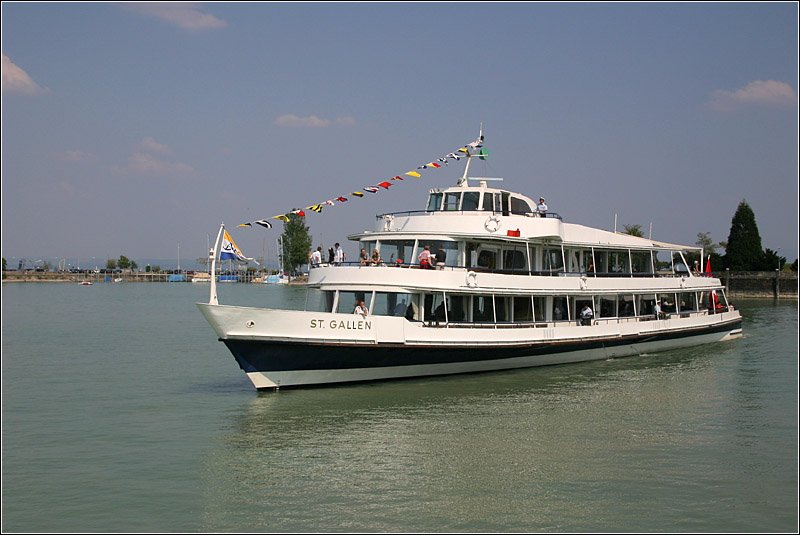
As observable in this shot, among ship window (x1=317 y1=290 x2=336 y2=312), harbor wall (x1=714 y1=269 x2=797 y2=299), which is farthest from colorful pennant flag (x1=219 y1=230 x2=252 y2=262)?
harbor wall (x1=714 y1=269 x2=797 y2=299)

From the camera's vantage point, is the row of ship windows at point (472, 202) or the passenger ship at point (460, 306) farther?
the row of ship windows at point (472, 202)

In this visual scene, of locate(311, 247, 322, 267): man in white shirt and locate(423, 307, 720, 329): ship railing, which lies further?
locate(311, 247, 322, 267): man in white shirt

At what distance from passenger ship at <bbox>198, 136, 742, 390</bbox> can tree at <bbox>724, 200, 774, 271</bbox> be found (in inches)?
→ 2072

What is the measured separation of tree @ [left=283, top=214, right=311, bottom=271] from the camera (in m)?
130

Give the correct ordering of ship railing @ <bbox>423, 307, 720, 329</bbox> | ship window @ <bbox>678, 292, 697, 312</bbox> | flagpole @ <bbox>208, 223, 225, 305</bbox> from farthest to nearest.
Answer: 1. ship window @ <bbox>678, 292, 697, 312</bbox>
2. ship railing @ <bbox>423, 307, 720, 329</bbox>
3. flagpole @ <bbox>208, 223, 225, 305</bbox>

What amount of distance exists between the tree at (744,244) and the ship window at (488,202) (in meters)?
60.3

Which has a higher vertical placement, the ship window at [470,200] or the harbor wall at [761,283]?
the ship window at [470,200]

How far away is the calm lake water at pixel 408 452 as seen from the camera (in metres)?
12.0

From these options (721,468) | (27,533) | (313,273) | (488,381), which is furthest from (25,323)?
(721,468)

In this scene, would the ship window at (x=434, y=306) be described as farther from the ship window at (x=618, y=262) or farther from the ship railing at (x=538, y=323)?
the ship window at (x=618, y=262)

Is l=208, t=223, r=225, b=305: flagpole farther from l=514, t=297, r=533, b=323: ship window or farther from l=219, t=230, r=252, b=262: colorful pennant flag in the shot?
l=514, t=297, r=533, b=323: ship window

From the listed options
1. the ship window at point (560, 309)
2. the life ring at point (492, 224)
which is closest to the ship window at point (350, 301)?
the life ring at point (492, 224)

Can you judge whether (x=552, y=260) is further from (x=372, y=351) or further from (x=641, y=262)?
(x=372, y=351)

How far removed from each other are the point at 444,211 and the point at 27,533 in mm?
15917
